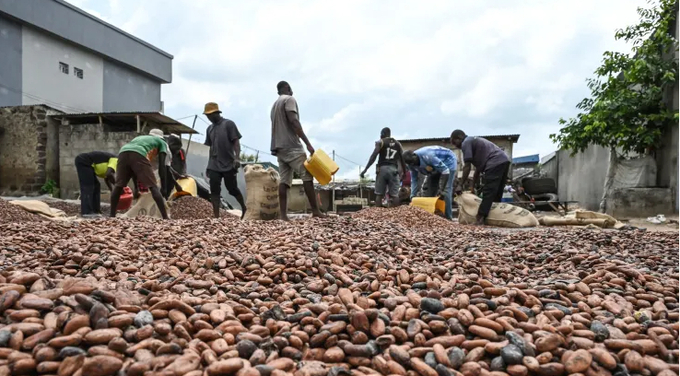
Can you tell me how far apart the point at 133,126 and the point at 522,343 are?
1256cm

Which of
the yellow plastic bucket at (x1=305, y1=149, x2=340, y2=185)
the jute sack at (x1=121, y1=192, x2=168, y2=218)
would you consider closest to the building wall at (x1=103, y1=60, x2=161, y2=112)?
the jute sack at (x1=121, y1=192, x2=168, y2=218)

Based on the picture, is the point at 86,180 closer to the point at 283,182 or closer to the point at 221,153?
the point at 221,153

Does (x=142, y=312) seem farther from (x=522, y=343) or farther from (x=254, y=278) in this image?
(x=522, y=343)

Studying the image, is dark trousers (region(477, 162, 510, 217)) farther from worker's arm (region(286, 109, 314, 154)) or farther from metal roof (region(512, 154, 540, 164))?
metal roof (region(512, 154, 540, 164))

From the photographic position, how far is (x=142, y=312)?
135 centimetres

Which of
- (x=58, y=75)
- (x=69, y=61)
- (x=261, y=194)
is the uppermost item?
(x=69, y=61)

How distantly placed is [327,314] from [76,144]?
452 inches

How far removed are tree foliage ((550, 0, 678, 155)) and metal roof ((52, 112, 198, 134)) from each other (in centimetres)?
929

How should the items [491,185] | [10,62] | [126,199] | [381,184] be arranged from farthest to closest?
[10,62], [381,184], [126,199], [491,185]

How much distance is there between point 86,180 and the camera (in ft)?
19.0

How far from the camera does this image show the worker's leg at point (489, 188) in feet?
17.5

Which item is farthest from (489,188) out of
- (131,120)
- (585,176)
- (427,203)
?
(131,120)

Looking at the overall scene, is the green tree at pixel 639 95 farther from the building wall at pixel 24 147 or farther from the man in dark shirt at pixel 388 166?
the building wall at pixel 24 147

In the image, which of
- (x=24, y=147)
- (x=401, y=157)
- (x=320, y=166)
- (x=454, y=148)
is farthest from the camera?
(x=454, y=148)
